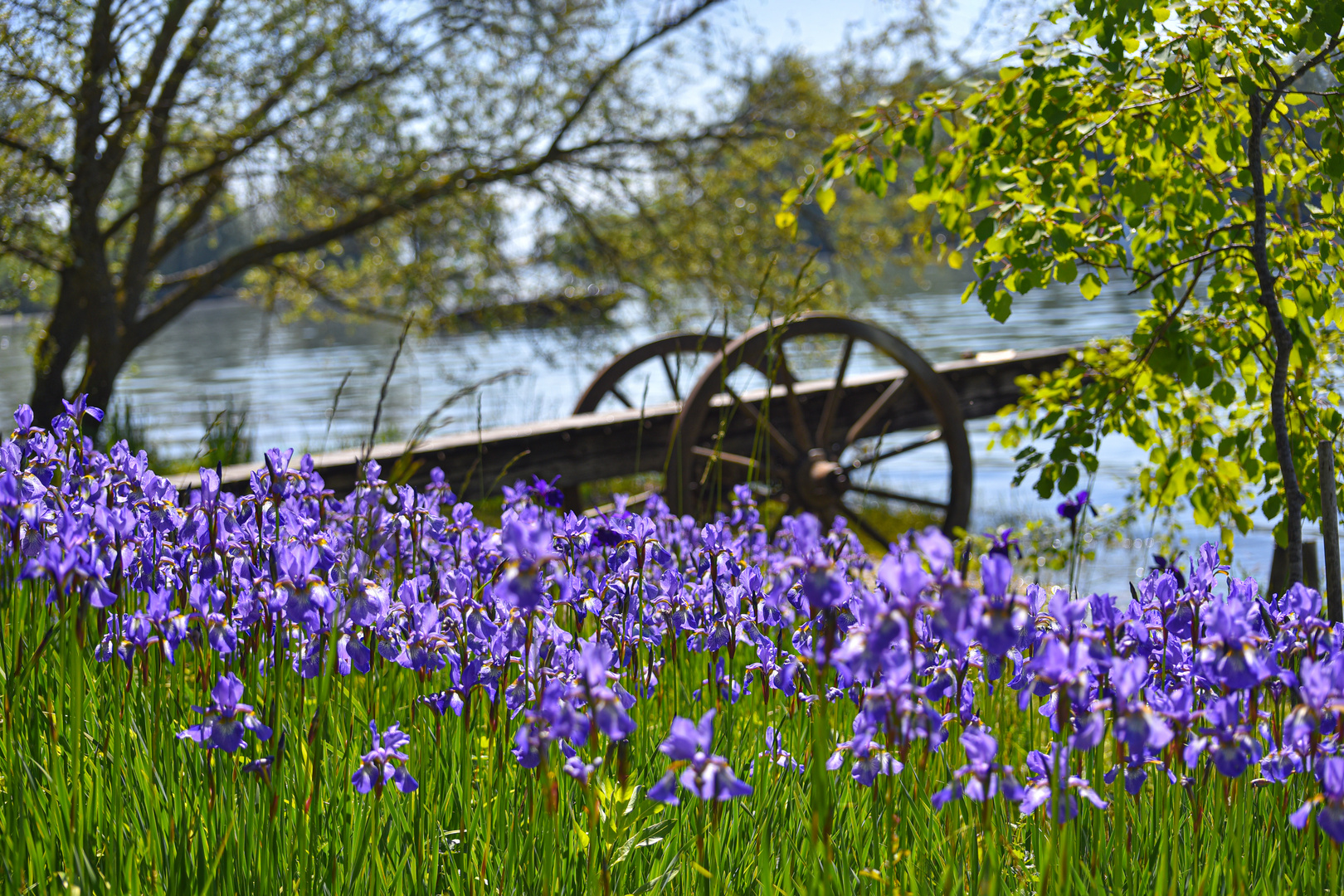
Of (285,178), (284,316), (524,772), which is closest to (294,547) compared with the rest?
(524,772)

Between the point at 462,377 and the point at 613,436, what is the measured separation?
11.6 meters

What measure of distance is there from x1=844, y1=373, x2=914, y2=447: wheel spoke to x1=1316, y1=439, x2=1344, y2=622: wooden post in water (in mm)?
3528

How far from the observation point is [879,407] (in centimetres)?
648

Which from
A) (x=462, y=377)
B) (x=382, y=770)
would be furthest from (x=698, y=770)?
(x=462, y=377)

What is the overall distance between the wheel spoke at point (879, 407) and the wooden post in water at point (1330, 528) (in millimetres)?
3528

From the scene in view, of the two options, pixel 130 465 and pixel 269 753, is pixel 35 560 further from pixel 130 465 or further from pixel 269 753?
pixel 130 465

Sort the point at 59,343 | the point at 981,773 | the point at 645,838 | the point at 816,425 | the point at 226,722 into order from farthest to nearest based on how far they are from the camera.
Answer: the point at 59,343 < the point at 816,425 < the point at 645,838 < the point at 226,722 < the point at 981,773

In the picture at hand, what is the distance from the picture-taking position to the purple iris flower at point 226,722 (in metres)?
1.55

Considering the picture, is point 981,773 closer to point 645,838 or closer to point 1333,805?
point 1333,805

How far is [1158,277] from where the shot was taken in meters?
3.62

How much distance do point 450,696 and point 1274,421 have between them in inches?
98.8

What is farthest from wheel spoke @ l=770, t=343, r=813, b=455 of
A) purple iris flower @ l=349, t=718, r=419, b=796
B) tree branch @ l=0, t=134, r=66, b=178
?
tree branch @ l=0, t=134, r=66, b=178

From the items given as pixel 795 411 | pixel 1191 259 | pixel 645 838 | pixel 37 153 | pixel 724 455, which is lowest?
pixel 645 838

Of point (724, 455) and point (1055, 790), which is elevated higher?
point (724, 455)
